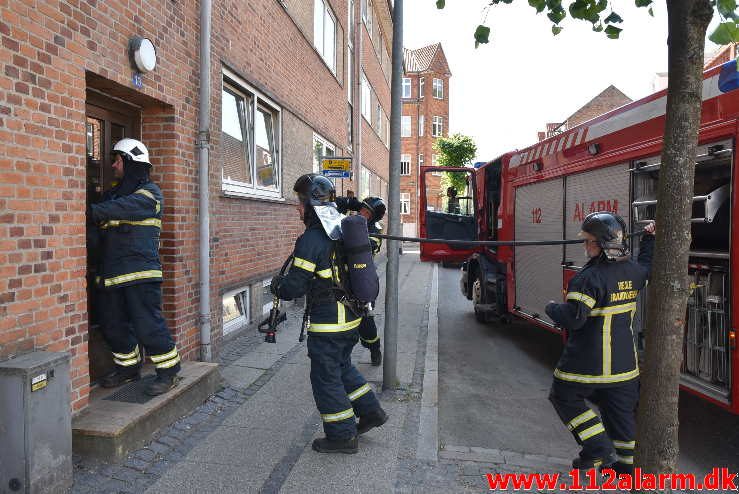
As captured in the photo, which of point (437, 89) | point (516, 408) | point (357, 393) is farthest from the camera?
point (437, 89)

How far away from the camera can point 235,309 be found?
269 inches

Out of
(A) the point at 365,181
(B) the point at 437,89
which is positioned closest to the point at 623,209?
(A) the point at 365,181

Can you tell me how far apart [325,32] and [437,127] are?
130ft

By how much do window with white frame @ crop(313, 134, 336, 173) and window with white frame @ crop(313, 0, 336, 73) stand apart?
1670mm

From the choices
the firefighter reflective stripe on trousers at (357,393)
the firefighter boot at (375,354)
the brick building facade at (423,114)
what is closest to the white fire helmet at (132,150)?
the firefighter reflective stripe on trousers at (357,393)

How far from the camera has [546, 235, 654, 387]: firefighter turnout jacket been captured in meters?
3.31

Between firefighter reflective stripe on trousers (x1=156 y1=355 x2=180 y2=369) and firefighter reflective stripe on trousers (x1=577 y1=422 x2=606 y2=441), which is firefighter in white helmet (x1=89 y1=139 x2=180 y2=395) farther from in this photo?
firefighter reflective stripe on trousers (x1=577 y1=422 x2=606 y2=441)

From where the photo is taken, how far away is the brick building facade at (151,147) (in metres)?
3.12

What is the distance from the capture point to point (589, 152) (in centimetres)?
535

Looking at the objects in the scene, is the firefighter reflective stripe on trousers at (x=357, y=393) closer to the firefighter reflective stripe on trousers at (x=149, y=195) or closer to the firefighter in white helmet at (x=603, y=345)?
the firefighter in white helmet at (x=603, y=345)

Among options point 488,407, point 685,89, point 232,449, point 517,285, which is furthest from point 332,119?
point 685,89

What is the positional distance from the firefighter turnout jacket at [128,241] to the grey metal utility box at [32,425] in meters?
0.96

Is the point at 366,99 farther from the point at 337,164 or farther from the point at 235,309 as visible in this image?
the point at 235,309

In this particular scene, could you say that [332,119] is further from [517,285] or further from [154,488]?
[154,488]
